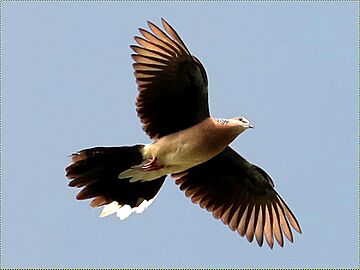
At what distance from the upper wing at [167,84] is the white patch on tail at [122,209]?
42.5 inches

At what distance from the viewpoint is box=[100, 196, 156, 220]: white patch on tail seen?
13.0 meters

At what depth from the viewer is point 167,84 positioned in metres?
12.4

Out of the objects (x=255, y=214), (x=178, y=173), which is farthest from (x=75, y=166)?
(x=255, y=214)

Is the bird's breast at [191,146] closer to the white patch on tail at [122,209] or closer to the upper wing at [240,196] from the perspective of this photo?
the white patch on tail at [122,209]

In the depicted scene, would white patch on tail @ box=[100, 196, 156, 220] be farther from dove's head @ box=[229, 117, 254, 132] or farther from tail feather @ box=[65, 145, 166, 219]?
dove's head @ box=[229, 117, 254, 132]

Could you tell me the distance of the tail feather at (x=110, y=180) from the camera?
12.4m

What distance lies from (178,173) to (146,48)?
7.07 feet

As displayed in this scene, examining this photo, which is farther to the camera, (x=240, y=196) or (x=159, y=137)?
(x=240, y=196)

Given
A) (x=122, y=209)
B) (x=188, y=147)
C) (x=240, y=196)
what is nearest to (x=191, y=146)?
(x=188, y=147)

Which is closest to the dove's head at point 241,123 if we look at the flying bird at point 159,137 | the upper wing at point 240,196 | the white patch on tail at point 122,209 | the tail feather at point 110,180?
the flying bird at point 159,137

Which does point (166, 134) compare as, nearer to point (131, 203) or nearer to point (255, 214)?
point (131, 203)

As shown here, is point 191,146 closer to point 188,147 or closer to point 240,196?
point 188,147

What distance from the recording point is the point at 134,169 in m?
12.6

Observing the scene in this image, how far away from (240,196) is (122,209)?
185 cm
